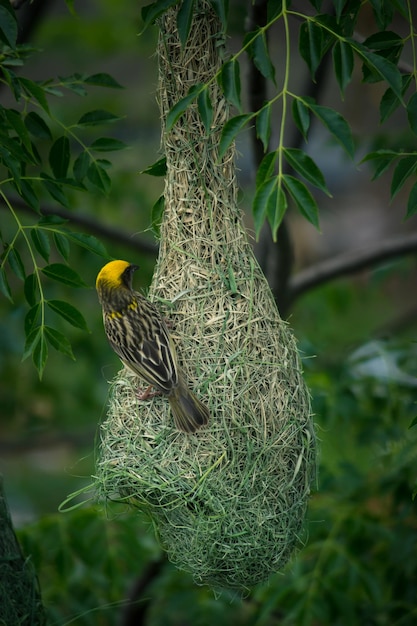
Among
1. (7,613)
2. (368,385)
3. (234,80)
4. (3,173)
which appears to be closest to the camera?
(234,80)

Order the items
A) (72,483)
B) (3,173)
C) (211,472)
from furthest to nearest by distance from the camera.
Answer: (72,483) < (3,173) < (211,472)

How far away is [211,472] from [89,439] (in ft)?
13.9

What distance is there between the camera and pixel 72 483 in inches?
344

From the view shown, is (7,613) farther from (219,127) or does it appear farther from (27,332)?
(219,127)

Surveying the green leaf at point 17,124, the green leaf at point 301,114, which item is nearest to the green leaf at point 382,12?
the green leaf at point 301,114

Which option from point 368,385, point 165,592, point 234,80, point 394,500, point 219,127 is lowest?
point 165,592

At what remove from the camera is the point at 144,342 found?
240 centimetres

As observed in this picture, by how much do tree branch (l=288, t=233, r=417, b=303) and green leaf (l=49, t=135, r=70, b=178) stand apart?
6.98 ft

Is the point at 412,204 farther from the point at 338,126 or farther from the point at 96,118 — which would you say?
the point at 96,118

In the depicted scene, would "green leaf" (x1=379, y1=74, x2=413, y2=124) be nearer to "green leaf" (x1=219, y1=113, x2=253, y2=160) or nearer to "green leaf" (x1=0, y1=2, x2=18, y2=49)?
"green leaf" (x1=219, y1=113, x2=253, y2=160)

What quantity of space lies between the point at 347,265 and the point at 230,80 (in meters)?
2.72

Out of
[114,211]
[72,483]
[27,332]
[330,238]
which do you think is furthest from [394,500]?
[330,238]

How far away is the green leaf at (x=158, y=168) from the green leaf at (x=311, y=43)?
718mm

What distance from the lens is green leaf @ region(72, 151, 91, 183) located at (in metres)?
2.81
